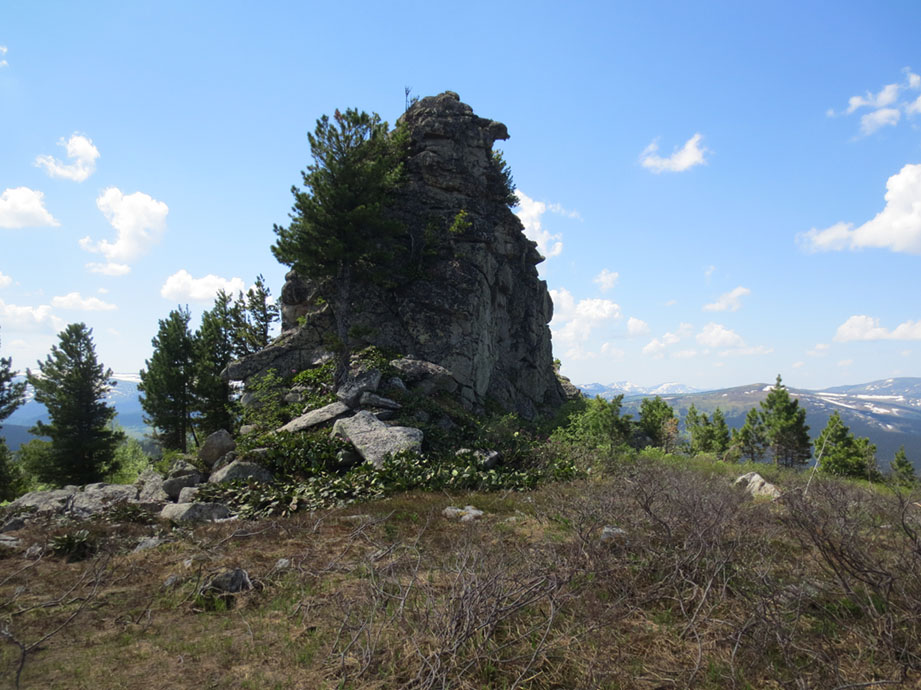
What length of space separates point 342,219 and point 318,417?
27.3 feet

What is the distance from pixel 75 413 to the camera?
26.9 meters

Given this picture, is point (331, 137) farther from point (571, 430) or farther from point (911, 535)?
point (911, 535)

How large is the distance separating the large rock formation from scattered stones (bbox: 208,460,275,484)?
336 inches

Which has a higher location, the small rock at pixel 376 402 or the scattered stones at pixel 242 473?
the small rock at pixel 376 402

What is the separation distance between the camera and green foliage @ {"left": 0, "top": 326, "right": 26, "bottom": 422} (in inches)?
1104

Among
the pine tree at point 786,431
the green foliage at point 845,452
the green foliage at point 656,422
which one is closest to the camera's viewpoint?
the green foliage at point 845,452

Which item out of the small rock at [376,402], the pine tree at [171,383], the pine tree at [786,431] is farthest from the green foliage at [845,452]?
the pine tree at [171,383]

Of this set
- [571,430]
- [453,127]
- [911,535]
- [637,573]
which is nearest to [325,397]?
[571,430]

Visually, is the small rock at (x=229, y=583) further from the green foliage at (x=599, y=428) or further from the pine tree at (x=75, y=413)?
the pine tree at (x=75, y=413)

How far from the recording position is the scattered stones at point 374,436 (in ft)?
38.2

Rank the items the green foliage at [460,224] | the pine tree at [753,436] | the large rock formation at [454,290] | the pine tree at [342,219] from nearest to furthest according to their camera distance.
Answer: the pine tree at [342,219], the large rock formation at [454,290], the green foliage at [460,224], the pine tree at [753,436]

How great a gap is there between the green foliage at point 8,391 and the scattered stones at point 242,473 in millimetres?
26731

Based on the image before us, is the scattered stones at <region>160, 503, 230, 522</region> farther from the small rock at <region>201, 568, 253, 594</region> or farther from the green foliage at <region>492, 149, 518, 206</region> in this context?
the green foliage at <region>492, 149, 518, 206</region>

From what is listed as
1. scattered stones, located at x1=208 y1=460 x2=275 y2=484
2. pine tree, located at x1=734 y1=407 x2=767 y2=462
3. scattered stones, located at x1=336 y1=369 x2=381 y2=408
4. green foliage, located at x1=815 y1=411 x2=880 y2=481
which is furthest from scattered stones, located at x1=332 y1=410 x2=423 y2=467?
pine tree, located at x1=734 y1=407 x2=767 y2=462
